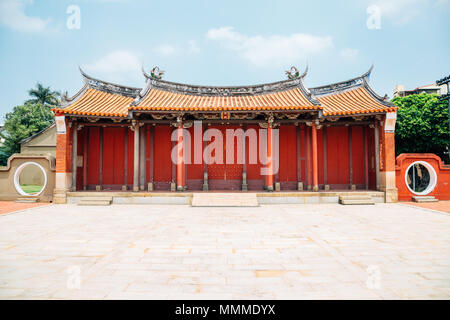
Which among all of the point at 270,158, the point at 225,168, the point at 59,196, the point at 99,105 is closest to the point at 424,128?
the point at 270,158

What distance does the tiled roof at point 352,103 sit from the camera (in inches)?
391

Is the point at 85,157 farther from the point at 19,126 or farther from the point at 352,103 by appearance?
the point at 19,126

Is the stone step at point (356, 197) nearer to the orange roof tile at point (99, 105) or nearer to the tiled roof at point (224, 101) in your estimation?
the tiled roof at point (224, 101)

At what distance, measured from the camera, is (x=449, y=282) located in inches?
115

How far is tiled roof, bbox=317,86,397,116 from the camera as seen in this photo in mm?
9938

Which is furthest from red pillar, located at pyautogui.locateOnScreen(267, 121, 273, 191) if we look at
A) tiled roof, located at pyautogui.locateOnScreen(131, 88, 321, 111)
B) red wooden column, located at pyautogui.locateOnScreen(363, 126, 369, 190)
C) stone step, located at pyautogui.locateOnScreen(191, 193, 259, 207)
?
red wooden column, located at pyautogui.locateOnScreen(363, 126, 369, 190)

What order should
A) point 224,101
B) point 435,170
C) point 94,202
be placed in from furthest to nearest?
point 224,101 < point 435,170 < point 94,202

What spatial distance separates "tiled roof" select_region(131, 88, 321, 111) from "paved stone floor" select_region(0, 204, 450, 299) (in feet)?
16.2

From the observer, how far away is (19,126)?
76.5 feet

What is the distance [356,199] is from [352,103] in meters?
4.64

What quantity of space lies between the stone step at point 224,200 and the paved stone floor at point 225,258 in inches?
88.6

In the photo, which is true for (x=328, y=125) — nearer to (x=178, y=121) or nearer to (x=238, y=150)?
(x=238, y=150)

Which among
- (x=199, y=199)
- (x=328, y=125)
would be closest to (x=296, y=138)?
(x=328, y=125)

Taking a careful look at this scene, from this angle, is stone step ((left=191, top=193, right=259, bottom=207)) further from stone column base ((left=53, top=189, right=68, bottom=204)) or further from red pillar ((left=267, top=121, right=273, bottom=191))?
stone column base ((left=53, top=189, right=68, bottom=204))
